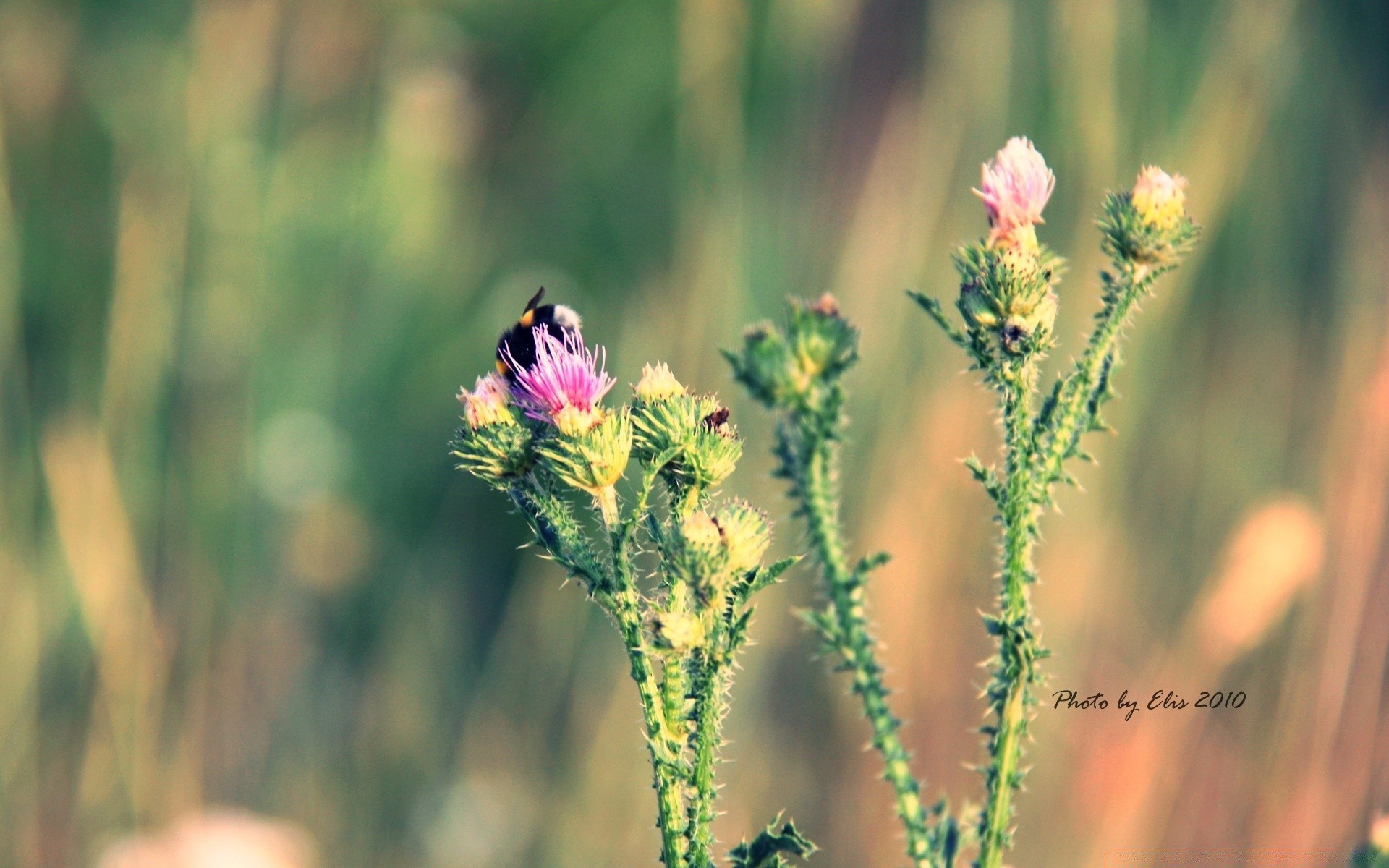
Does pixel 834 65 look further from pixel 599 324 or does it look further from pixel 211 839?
pixel 211 839

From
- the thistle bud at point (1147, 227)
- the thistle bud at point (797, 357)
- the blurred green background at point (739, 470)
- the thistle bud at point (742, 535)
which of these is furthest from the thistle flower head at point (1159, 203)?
the blurred green background at point (739, 470)

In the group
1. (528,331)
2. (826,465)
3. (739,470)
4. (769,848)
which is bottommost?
(769,848)

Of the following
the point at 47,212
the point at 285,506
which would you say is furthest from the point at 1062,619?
the point at 47,212

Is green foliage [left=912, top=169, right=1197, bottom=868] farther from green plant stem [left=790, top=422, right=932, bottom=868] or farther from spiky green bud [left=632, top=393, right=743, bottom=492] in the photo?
spiky green bud [left=632, top=393, right=743, bottom=492]

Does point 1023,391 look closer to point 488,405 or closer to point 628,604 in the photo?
point 628,604

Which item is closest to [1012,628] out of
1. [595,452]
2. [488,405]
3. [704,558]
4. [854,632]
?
[854,632]

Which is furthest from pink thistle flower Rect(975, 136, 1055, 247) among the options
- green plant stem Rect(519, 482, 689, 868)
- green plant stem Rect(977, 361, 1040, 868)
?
green plant stem Rect(519, 482, 689, 868)
